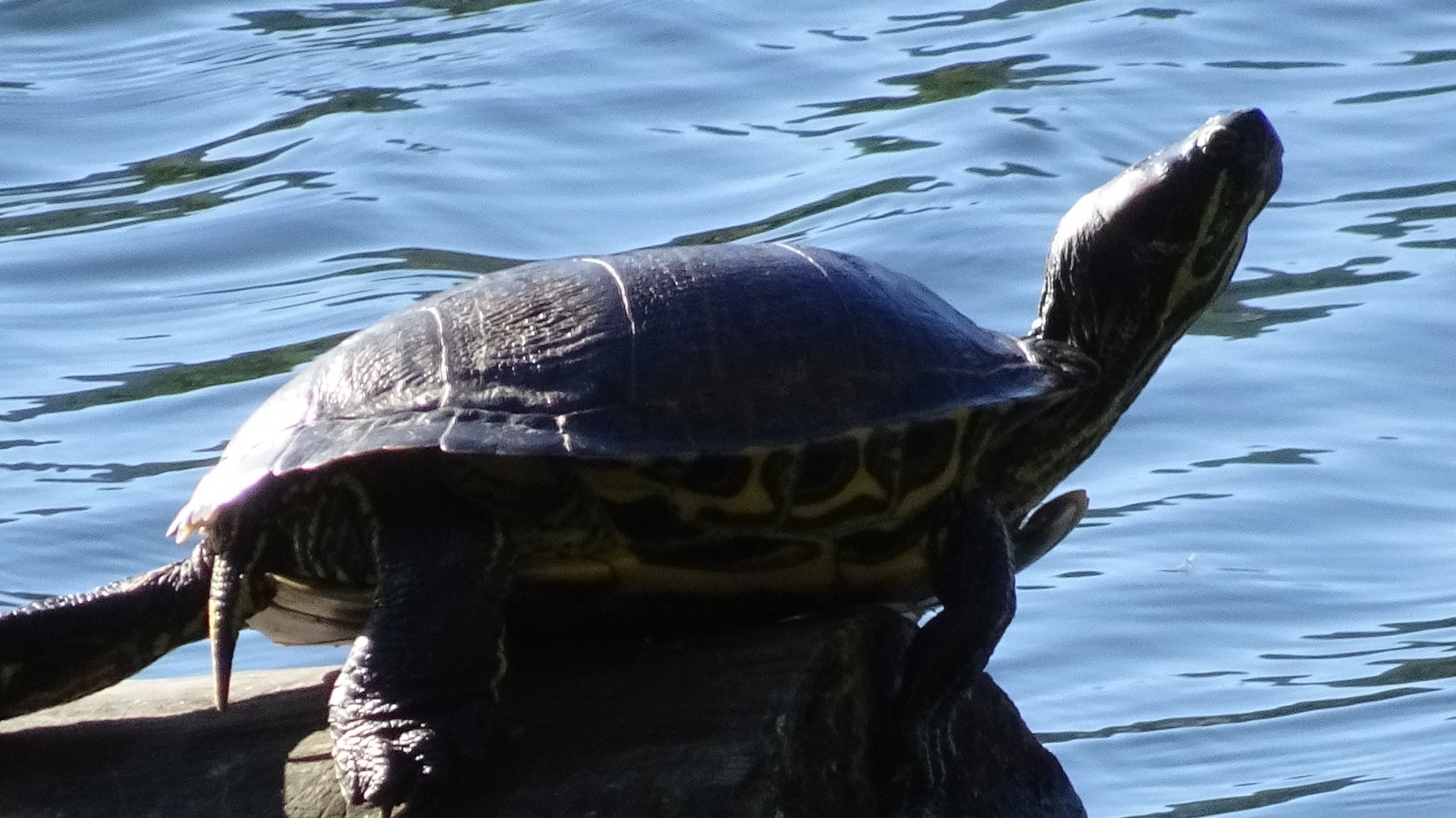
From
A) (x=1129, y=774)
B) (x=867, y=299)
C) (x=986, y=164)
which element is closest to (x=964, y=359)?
(x=867, y=299)

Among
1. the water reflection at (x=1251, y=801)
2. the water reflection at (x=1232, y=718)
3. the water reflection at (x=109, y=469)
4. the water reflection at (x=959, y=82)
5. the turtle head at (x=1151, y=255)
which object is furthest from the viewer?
the water reflection at (x=959, y=82)

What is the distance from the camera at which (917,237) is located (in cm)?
778

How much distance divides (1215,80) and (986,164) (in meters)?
1.71

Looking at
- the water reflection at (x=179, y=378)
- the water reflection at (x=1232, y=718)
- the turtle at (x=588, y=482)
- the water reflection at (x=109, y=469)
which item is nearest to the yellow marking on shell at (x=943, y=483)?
the turtle at (x=588, y=482)

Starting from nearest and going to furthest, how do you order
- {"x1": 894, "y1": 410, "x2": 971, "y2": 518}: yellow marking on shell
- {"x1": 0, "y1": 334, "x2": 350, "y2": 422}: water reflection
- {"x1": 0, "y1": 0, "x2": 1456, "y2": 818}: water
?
{"x1": 894, "y1": 410, "x2": 971, "y2": 518}: yellow marking on shell, {"x1": 0, "y1": 0, "x2": 1456, "y2": 818}: water, {"x1": 0, "y1": 334, "x2": 350, "y2": 422}: water reflection

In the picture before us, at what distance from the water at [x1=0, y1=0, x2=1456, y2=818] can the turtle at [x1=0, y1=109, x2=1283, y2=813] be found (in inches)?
75.0

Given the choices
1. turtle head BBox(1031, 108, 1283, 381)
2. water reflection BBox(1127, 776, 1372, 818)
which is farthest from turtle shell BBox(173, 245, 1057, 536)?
water reflection BBox(1127, 776, 1372, 818)

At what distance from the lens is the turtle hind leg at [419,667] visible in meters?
2.96

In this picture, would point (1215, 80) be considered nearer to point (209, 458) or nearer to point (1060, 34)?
point (1060, 34)

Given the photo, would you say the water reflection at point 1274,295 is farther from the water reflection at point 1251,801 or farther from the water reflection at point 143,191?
the water reflection at point 143,191

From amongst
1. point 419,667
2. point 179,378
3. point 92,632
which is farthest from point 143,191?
point 419,667

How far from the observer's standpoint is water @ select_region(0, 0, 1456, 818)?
5.61 metres

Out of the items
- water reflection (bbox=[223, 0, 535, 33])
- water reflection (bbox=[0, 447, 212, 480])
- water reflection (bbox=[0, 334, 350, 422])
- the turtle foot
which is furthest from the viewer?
water reflection (bbox=[223, 0, 535, 33])

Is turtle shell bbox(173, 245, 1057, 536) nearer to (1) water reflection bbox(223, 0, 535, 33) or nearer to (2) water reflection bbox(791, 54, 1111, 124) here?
(2) water reflection bbox(791, 54, 1111, 124)
